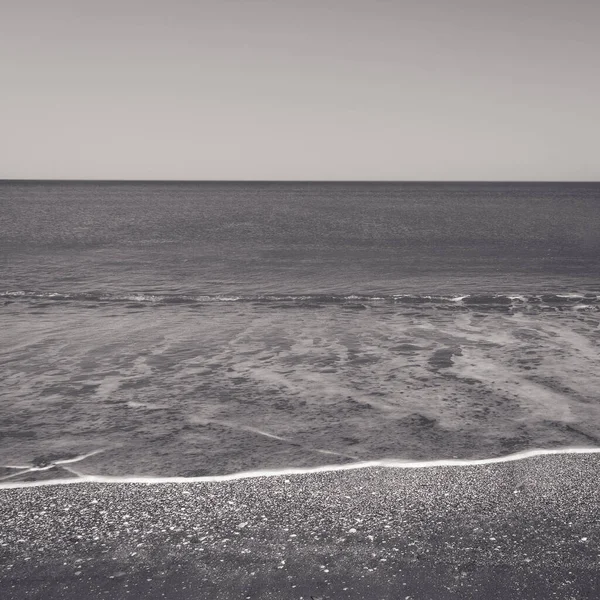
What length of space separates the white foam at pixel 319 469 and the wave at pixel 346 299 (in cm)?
1190

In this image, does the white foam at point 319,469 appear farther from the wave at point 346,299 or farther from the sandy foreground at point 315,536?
the wave at point 346,299

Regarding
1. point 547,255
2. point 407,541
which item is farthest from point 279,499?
point 547,255

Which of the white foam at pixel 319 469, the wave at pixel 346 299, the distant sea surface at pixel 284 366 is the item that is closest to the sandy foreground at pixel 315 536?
the white foam at pixel 319 469

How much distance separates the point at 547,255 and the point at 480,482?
31874 millimetres

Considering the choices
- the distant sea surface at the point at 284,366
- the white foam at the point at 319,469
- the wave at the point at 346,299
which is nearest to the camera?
the white foam at the point at 319,469

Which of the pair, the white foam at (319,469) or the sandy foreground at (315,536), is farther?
the white foam at (319,469)

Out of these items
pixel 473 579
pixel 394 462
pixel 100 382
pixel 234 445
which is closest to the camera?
pixel 473 579

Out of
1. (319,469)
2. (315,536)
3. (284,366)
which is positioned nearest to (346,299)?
(284,366)

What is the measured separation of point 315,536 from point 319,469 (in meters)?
1.58

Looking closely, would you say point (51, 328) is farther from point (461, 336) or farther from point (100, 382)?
point (461, 336)

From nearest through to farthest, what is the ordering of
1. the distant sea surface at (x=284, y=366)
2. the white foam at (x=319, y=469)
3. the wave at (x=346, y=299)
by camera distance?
the white foam at (x=319, y=469)
the distant sea surface at (x=284, y=366)
the wave at (x=346, y=299)

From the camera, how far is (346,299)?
66.2ft

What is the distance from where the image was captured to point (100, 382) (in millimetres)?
10312

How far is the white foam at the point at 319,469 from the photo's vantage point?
6.32 meters
